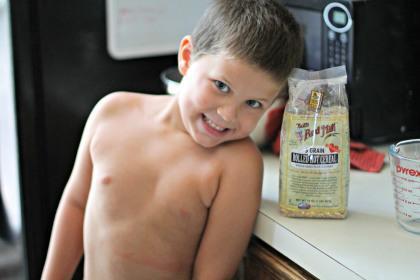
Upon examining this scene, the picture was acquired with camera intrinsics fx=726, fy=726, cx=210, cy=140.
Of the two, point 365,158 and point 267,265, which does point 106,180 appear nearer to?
point 267,265

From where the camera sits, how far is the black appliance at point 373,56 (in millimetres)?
1231

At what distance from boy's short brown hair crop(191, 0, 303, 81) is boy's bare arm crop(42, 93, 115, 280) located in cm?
28

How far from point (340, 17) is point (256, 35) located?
217mm

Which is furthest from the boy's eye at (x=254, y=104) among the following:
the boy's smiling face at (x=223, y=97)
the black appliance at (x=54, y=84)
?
the black appliance at (x=54, y=84)

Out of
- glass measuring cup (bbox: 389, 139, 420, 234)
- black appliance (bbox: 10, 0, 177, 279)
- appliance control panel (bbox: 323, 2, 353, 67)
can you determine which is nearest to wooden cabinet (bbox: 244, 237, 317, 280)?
glass measuring cup (bbox: 389, 139, 420, 234)

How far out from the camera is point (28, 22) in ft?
4.92

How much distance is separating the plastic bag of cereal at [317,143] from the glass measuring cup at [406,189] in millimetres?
70

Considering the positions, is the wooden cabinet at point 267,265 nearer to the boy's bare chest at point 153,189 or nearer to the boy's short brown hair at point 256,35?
the boy's bare chest at point 153,189

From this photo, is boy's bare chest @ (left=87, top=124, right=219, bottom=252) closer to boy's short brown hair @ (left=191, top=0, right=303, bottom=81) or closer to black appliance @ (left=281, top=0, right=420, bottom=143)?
boy's short brown hair @ (left=191, top=0, right=303, bottom=81)

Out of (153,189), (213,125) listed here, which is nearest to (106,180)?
(153,189)

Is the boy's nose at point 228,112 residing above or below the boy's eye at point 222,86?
below

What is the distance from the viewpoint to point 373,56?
1262mm

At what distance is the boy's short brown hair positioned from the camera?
40.2 inches

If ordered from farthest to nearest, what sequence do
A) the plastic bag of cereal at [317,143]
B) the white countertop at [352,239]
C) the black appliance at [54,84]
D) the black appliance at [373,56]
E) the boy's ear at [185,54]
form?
the black appliance at [54,84], the black appliance at [373,56], the boy's ear at [185,54], the plastic bag of cereal at [317,143], the white countertop at [352,239]
